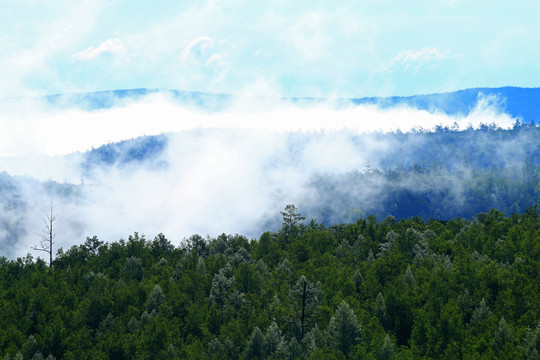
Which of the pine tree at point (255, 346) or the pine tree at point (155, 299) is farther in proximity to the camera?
the pine tree at point (155, 299)

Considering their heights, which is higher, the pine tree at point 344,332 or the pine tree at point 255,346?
the pine tree at point 344,332

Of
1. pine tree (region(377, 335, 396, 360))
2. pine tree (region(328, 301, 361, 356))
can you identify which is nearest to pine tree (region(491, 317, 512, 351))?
pine tree (region(377, 335, 396, 360))

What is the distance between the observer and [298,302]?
7694cm

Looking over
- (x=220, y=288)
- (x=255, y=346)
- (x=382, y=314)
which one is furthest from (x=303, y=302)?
(x=220, y=288)

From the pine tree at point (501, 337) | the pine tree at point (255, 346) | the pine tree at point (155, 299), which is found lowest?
the pine tree at point (255, 346)

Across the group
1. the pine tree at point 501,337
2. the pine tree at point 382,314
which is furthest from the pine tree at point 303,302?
the pine tree at point 501,337

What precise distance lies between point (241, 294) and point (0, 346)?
32.9m

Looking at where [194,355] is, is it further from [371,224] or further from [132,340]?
[371,224]

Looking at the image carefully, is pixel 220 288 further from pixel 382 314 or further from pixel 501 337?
pixel 501 337

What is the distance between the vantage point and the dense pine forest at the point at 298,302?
64500 millimetres

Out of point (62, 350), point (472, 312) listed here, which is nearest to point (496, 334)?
point (472, 312)

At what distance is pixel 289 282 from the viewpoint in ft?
302

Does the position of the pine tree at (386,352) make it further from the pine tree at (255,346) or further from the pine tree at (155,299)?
the pine tree at (155,299)

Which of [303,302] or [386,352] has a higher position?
[303,302]
